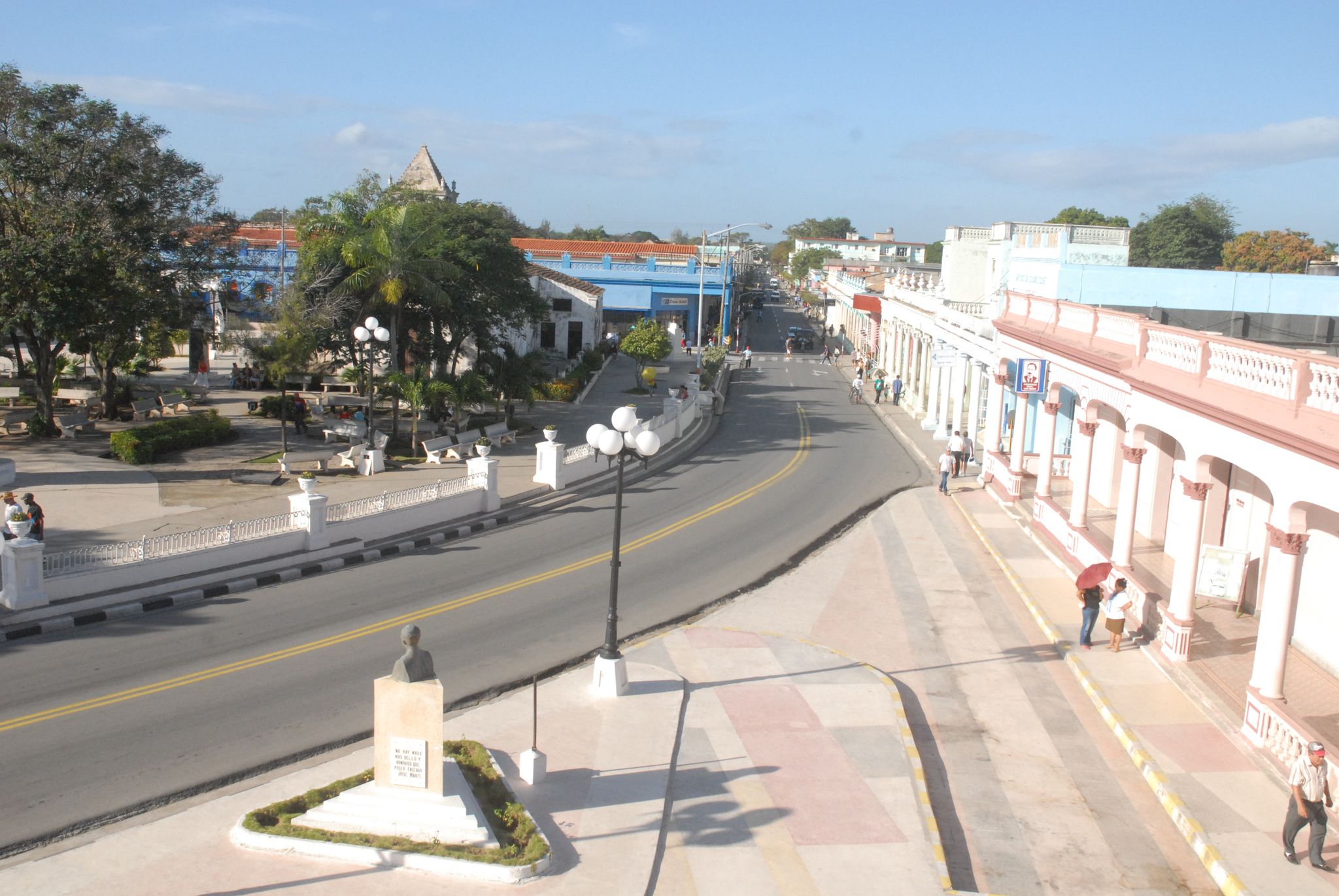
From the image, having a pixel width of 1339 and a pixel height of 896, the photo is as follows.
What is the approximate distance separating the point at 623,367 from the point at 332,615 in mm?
40925

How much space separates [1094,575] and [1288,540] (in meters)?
4.07

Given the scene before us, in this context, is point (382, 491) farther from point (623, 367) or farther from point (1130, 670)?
point (623, 367)

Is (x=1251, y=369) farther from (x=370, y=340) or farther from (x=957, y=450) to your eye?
(x=370, y=340)

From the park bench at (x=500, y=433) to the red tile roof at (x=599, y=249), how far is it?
42.8m

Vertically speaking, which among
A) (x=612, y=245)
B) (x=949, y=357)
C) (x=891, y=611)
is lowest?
(x=891, y=611)

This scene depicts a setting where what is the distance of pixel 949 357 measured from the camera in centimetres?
3425

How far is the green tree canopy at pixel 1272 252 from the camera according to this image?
2746 inches

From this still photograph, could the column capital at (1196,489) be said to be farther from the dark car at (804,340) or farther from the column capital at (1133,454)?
the dark car at (804,340)

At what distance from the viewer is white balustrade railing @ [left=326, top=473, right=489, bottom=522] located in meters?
19.7

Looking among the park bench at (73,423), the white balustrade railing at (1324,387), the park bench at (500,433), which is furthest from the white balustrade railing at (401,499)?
the white balustrade railing at (1324,387)

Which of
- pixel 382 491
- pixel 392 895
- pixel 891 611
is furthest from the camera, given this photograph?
pixel 382 491

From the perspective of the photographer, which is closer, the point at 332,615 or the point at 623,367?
the point at 332,615

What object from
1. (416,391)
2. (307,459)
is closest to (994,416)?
(416,391)

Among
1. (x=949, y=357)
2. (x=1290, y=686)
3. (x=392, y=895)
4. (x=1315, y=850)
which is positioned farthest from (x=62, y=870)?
(x=949, y=357)
